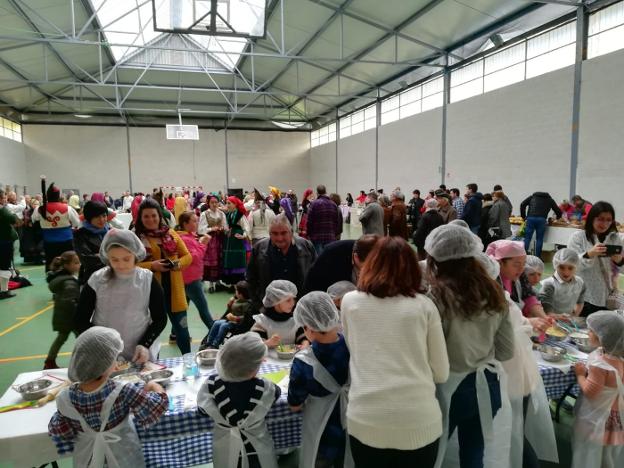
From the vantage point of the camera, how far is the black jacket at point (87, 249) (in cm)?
339

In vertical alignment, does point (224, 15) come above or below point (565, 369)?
above

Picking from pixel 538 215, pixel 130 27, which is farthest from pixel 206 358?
pixel 130 27

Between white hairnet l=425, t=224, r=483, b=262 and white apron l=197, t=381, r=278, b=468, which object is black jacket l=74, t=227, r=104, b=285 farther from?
white hairnet l=425, t=224, r=483, b=262

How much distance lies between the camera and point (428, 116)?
13500mm

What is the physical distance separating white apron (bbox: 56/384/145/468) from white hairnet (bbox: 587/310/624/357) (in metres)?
2.24

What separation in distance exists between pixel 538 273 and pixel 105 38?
14704mm

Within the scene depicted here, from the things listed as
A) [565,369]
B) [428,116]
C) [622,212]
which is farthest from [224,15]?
[428,116]

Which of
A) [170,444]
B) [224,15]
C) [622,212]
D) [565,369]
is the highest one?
[224,15]

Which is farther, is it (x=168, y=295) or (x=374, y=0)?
(x=374, y=0)

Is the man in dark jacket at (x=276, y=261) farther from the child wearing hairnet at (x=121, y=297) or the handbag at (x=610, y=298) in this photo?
the handbag at (x=610, y=298)

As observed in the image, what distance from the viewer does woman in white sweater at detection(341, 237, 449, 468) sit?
4.70 feet

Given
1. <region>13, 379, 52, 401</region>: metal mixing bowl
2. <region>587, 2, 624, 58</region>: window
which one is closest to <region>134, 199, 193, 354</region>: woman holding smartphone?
<region>13, 379, 52, 401</region>: metal mixing bowl

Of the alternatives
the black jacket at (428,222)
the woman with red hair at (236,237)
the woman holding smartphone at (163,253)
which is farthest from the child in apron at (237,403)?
the black jacket at (428,222)

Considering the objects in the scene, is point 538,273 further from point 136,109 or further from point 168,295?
point 136,109
